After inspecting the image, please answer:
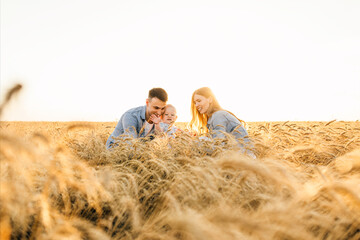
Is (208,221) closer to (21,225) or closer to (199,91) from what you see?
(21,225)

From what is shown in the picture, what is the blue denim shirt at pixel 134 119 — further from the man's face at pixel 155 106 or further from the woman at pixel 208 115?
the woman at pixel 208 115

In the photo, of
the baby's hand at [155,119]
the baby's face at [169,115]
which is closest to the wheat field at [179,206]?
the baby's hand at [155,119]

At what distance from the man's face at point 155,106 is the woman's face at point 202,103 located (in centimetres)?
63

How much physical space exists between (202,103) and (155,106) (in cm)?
88

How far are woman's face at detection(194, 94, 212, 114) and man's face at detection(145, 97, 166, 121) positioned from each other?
0.63 metres

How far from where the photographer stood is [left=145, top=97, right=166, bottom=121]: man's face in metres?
4.78

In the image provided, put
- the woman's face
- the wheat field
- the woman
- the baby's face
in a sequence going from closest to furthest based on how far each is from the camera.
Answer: the wheat field → the woman → the woman's face → the baby's face

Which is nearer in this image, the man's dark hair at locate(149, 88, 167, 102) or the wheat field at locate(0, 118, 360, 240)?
the wheat field at locate(0, 118, 360, 240)

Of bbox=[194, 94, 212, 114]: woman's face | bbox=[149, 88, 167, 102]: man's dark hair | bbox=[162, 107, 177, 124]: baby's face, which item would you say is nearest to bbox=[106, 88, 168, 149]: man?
bbox=[149, 88, 167, 102]: man's dark hair

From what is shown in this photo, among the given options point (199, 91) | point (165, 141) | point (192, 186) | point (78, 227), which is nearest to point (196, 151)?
point (165, 141)

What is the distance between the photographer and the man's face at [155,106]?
4781mm

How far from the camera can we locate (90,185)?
1.48 metres

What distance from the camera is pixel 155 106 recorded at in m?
4.79

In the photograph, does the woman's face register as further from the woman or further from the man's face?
the man's face
